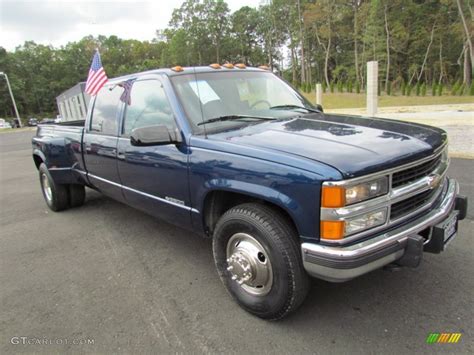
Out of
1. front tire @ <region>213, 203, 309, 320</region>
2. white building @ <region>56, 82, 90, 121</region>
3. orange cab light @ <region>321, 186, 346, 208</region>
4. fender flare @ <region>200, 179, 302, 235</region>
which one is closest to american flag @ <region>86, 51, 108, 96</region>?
fender flare @ <region>200, 179, 302, 235</region>

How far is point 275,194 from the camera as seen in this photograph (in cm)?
225

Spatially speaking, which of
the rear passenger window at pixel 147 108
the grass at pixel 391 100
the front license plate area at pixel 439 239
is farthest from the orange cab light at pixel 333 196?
the grass at pixel 391 100

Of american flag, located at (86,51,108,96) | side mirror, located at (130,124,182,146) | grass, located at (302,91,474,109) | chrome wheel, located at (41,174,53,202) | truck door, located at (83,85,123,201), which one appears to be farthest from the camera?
grass, located at (302,91,474,109)

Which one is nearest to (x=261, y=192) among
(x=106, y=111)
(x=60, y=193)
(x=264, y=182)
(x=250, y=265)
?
(x=264, y=182)

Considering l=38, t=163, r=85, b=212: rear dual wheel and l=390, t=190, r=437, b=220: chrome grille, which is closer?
l=390, t=190, r=437, b=220: chrome grille

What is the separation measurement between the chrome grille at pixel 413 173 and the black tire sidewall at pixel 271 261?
33.9 inches

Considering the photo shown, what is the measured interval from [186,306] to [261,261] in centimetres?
78

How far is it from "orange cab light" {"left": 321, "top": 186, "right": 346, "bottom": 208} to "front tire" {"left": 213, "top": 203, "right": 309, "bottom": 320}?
391 mm

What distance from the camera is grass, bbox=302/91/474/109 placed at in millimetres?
23744

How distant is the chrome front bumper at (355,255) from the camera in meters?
2.06

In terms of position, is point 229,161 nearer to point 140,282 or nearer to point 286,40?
point 140,282

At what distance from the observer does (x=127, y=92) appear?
3.78 m

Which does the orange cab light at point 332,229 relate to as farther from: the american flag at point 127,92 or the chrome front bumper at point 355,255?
the american flag at point 127,92

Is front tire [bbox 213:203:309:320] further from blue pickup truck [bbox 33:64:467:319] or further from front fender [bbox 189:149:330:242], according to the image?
front fender [bbox 189:149:330:242]
